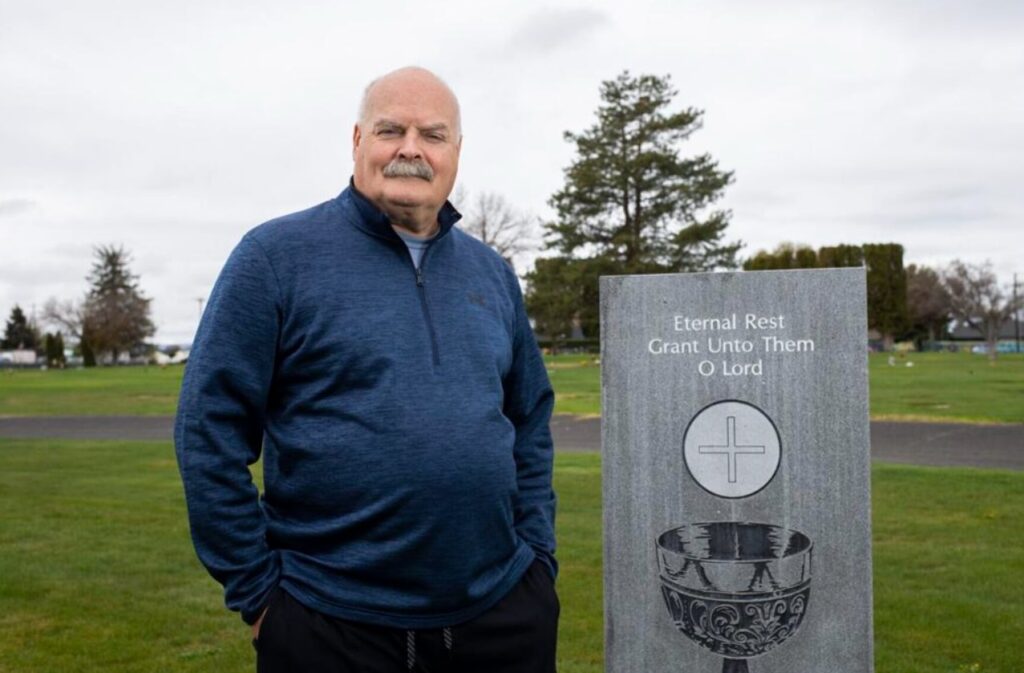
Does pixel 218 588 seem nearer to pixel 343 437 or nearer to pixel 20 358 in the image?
pixel 343 437

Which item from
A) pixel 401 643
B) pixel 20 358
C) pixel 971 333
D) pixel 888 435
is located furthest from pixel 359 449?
pixel 971 333

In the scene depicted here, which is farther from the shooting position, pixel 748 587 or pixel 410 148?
pixel 748 587

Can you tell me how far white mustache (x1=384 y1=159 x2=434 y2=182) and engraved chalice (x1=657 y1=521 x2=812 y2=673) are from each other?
156 centimetres

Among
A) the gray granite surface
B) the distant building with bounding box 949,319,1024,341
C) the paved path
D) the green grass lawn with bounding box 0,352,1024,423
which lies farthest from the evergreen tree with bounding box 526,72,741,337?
the distant building with bounding box 949,319,1024,341

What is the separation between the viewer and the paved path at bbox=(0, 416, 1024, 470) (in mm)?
12805

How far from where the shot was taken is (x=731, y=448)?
3.41m

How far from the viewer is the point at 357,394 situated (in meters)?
2.46

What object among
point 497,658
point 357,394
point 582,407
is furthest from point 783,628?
point 582,407

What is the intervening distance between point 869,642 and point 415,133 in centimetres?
220

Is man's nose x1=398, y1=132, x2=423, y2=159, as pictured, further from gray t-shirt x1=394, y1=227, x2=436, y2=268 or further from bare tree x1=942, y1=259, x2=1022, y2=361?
bare tree x1=942, y1=259, x2=1022, y2=361

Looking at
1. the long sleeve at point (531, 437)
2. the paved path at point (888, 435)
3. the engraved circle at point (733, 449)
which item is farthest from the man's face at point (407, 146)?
the paved path at point (888, 435)

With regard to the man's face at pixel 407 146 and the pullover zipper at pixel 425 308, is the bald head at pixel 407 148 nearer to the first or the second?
the man's face at pixel 407 146

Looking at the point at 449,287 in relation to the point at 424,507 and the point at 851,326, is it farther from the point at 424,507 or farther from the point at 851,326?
the point at 851,326

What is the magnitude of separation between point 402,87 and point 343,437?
926 mm
